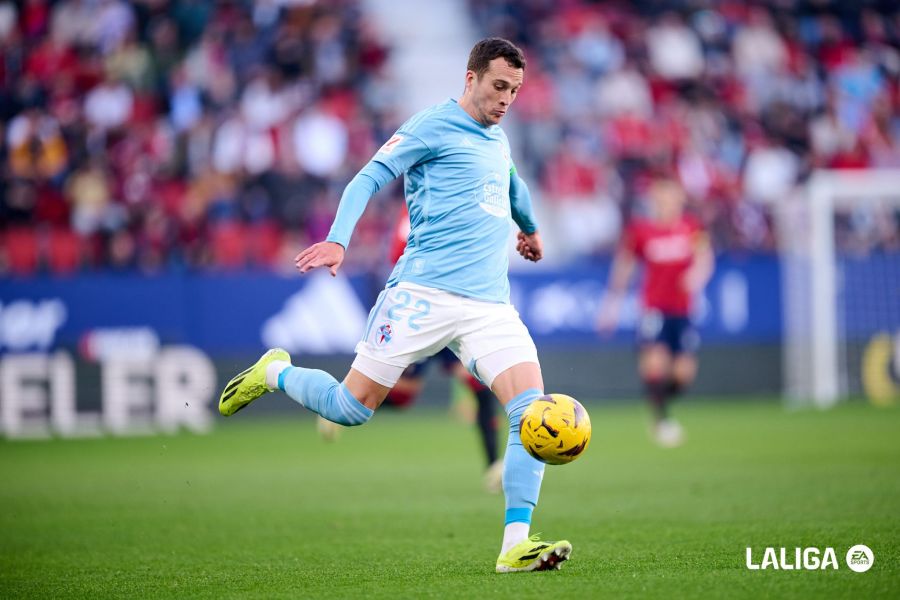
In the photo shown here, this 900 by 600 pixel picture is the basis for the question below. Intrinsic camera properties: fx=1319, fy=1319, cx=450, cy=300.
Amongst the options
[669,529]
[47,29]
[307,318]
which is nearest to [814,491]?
[669,529]

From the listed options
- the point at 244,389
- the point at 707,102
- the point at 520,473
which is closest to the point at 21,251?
the point at 707,102

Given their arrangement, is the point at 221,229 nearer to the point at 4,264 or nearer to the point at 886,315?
the point at 4,264

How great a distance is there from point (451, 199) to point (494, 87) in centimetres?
57

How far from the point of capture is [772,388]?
18938mm

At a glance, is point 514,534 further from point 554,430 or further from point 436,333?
point 436,333

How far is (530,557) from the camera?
607cm

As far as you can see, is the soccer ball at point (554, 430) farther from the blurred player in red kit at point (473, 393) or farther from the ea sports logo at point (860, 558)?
the blurred player in red kit at point (473, 393)

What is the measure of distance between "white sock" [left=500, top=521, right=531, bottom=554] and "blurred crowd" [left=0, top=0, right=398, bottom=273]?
12.2m

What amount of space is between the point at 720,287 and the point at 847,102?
535 centimetres

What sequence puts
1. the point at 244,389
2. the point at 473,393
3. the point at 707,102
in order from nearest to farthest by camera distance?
the point at 244,389 → the point at 473,393 → the point at 707,102

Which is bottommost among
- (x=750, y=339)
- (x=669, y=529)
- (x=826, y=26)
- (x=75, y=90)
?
(x=669, y=529)

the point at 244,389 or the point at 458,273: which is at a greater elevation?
the point at 458,273

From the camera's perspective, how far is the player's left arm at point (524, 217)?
22.9 feet

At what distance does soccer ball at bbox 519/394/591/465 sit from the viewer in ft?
19.4
